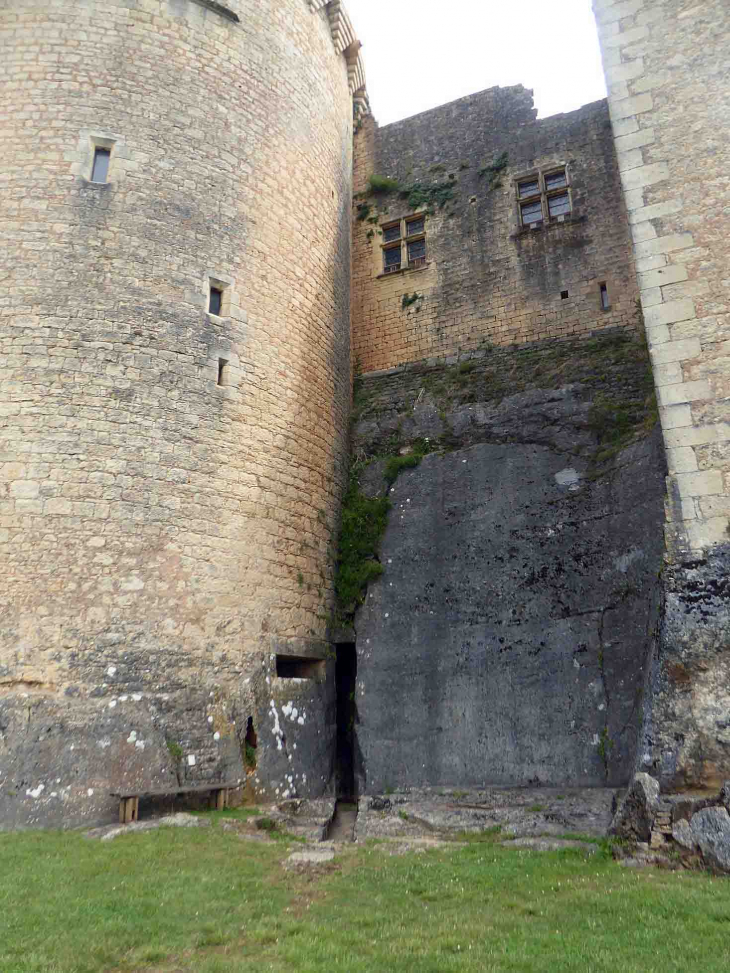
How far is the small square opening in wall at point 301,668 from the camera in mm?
9039

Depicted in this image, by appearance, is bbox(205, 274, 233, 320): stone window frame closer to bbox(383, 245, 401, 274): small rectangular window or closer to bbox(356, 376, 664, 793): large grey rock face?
bbox(356, 376, 664, 793): large grey rock face

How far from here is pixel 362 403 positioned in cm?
1210

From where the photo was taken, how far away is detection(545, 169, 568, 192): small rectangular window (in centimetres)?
1293

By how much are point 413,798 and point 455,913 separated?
11.7 ft

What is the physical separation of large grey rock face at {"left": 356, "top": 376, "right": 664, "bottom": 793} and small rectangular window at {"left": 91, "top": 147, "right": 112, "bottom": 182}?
5621 millimetres

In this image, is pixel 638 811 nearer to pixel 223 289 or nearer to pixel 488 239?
pixel 223 289

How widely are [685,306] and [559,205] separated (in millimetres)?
7118

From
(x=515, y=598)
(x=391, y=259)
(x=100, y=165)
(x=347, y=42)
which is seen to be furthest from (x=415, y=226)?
(x=515, y=598)

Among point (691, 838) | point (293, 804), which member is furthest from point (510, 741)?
point (691, 838)

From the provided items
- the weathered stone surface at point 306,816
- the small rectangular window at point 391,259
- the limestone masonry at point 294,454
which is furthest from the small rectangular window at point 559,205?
the weathered stone surface at point 306,816

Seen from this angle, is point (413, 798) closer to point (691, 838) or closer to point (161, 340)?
point (691, 838)

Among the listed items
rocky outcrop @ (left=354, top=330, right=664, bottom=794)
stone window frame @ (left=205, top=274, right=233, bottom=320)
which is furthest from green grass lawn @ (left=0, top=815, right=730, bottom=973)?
stone window frame @ (left=205, top=274, right=233, bottom=320)

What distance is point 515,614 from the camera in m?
8.76

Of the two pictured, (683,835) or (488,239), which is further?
(488,239)
